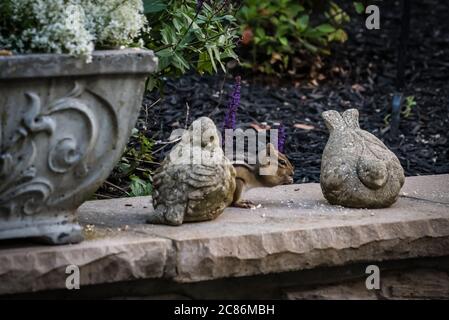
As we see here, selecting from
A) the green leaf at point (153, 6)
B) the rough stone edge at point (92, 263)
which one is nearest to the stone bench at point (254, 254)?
the rough stone edge at point (92, 263)

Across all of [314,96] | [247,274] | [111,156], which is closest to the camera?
[111,156]

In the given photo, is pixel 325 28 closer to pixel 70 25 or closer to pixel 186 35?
pixel 186 35

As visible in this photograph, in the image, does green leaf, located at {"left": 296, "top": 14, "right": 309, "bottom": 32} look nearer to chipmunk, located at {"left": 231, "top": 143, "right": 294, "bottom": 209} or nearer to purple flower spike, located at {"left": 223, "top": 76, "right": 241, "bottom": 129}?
purple flower spike, located at {"left": 223, "top": 76, "right": 241, "bottom": 129}

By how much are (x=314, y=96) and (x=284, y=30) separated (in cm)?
57

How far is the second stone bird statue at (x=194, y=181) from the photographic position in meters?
3.28

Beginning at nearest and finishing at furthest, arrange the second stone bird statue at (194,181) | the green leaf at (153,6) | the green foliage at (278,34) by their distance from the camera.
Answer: the second stone bird statue at (194,181)
the green leaf at (153,6)
the green foliage at (278,34)

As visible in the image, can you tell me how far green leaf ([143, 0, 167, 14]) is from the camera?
12.4 ft

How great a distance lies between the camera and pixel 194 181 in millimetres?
3268

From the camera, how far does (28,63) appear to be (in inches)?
113

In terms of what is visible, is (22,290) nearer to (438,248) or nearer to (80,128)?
(80,128)

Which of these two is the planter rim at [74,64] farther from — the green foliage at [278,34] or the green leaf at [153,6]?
the green foliage at [278,34]

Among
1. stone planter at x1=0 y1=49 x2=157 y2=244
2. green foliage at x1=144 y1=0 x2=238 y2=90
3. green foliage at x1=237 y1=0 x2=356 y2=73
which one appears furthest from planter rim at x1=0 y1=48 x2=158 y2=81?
green foliage at x1=237 y1=0 x2=356 y2=73

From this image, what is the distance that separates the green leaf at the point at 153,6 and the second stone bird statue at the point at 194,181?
634 millimetres

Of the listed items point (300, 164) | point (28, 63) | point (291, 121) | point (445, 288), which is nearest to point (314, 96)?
point (291, 121)
